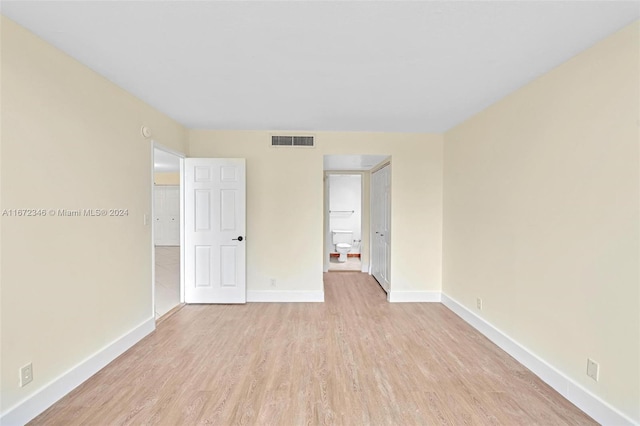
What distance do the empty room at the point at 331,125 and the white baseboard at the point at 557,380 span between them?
0.04ft

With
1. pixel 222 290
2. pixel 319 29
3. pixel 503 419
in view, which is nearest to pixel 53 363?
pixel 222 290

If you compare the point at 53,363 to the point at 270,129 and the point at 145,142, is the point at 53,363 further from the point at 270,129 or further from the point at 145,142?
the point at 270,129

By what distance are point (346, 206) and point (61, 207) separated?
666cm

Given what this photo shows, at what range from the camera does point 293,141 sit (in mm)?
3895

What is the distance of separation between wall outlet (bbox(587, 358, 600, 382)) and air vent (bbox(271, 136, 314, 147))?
3444 millimetres

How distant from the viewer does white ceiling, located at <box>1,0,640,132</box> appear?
5.00 feet

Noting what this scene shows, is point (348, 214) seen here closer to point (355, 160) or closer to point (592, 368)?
point (355, 160)

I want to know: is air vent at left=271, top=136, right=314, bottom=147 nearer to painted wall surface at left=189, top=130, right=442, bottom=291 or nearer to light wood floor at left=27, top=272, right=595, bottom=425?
painted wall surface at left=189, top=130, right=442, bottom=291

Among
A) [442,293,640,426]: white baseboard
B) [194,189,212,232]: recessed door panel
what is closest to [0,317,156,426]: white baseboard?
[194,189,212,232]: recessed door panel

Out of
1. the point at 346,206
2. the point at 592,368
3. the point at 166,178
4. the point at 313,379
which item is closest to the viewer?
the point at 592,368

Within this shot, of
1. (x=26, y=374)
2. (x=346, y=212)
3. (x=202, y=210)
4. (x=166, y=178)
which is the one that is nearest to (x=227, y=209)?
(x=202, y=210)

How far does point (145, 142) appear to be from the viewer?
2928 mm

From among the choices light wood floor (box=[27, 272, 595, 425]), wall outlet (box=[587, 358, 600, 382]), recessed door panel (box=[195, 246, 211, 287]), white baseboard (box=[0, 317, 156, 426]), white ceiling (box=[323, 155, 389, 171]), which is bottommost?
light wood floor (box=[27, 272, 595, 425])

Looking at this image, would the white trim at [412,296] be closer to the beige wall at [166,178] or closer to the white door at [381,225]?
the white door at [381,225]
